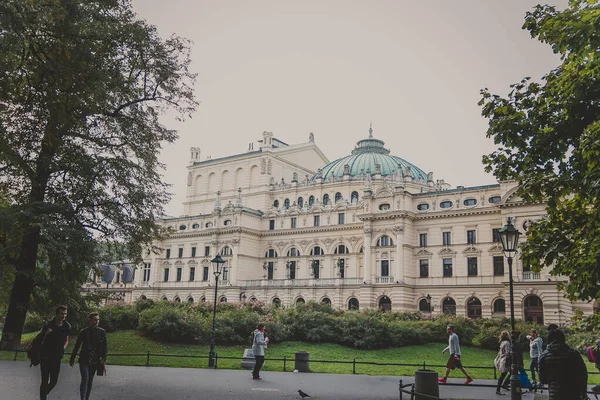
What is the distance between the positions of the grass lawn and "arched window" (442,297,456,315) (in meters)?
18.3

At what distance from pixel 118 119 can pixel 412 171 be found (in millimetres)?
53486

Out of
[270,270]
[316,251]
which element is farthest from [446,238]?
[270,270]

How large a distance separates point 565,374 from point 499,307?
1793 inches

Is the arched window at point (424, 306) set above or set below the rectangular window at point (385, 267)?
below

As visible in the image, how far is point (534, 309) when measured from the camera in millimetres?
49219

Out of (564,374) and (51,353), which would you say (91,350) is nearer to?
(51,353)

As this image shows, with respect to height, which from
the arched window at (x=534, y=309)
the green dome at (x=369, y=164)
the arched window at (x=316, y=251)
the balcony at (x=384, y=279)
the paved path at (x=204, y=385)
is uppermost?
the green dome at (x=369, y=164)

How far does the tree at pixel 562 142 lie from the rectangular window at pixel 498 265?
39748 mm

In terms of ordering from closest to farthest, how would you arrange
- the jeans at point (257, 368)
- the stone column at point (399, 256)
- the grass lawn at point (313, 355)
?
the jeans at point (257, 368), the grass lawn at point (313, 355), the stone column at point (399, 256)

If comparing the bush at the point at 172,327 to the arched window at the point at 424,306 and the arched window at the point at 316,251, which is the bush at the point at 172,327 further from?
the arched window at the point at 316,251

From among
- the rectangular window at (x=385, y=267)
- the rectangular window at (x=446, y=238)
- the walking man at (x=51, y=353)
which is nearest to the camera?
the walking man at (x=51, y=353)

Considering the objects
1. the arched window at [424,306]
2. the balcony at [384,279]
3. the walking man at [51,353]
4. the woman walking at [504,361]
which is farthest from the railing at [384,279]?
the walking man at [51,353]

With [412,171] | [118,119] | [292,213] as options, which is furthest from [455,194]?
[118,119]

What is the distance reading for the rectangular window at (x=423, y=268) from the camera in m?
57.3
